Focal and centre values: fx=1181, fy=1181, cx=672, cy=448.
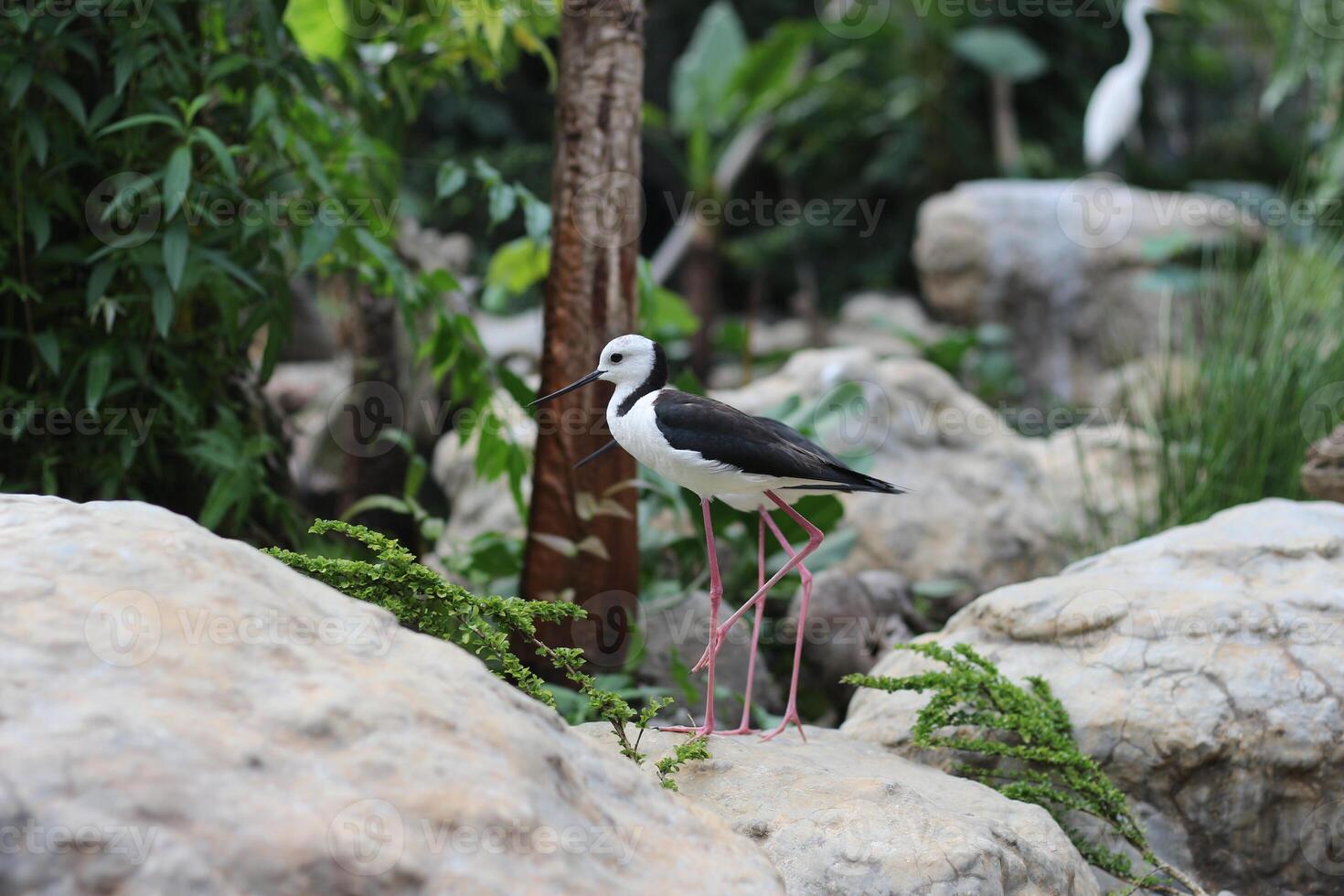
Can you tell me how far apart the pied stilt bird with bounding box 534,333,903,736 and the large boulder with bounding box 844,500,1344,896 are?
89 cm

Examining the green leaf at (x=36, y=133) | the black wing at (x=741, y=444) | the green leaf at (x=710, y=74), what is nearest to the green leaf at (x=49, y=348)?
the green leaf at (x=36, y=133)

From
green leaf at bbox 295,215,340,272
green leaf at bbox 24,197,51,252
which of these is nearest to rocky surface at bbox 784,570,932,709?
green leaf at bbox 295,215,340,272

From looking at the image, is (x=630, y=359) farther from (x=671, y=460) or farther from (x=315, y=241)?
(x=315, y=241)

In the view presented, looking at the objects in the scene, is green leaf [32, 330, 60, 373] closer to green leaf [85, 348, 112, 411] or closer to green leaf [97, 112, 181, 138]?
green leaf [85, 348, 112, 411]

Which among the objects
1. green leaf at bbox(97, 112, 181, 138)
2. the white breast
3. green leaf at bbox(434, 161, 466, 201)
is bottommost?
the white breast

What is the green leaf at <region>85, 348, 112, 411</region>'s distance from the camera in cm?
360

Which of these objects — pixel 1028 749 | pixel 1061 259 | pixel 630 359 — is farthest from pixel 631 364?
pixel 1061 259

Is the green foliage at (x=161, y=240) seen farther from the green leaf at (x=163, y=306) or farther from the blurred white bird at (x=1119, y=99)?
the blurred white bird at (x=1119, y=99)

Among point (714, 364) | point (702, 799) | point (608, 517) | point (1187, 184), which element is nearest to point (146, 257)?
point (608, 517)

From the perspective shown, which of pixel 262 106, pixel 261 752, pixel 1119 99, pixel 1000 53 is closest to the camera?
pixel 261 752

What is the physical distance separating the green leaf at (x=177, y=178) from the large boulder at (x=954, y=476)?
2939 mm

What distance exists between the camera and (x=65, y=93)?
11.8ft

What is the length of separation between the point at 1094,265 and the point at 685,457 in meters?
9.00

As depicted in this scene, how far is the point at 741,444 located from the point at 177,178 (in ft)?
6.26
